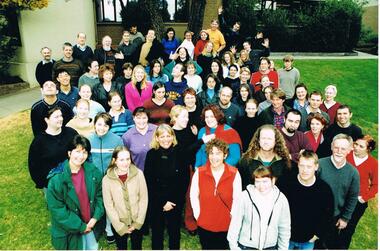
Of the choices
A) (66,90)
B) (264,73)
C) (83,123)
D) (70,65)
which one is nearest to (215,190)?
(83,123)

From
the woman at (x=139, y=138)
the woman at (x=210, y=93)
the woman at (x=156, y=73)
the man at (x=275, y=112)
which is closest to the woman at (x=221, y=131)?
the woman at (x=139, y=138)

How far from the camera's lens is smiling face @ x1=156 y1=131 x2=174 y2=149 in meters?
4.18

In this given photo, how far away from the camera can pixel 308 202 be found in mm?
3674

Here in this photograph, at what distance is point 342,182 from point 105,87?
4.32 metres

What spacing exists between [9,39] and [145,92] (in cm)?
733

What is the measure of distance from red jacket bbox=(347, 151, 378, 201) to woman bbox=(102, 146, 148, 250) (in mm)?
2777

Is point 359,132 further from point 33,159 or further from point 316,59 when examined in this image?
point 316,59

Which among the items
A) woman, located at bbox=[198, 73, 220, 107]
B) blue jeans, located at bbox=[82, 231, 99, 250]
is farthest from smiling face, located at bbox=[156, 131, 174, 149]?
woman, located at bbox=[198, 73, 220, 107]

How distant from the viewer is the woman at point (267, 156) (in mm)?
3926

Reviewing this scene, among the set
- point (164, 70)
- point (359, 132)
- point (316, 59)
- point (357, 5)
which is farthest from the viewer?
point (357, 5)

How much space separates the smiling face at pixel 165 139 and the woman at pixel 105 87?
7.79ft

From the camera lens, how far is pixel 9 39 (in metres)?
11.1

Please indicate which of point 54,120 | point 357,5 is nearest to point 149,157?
point 54,120

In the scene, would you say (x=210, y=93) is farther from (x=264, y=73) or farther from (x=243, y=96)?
(x=264, y=73)
